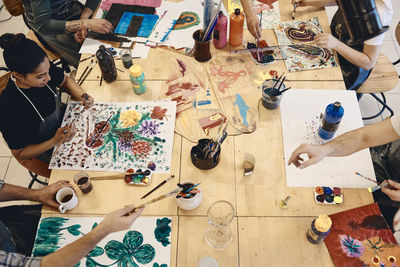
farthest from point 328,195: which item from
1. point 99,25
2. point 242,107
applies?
point 99,25

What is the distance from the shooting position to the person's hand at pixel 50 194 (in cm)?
124

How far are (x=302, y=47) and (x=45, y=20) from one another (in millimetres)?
1589

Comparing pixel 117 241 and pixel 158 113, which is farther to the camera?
pixel 158 113

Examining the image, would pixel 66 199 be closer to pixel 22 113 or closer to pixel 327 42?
pixel 22 113

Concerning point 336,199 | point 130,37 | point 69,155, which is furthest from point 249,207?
point 130,37

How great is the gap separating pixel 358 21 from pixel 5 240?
153 centimetres

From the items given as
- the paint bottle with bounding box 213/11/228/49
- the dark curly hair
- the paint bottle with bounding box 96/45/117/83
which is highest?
the paint bottle with bounding box 213/11/228/49

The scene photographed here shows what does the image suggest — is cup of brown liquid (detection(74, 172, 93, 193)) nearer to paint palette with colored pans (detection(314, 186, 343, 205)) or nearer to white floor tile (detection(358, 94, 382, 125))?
Answer: paint palette with colored pans (detection(314, 186, 343, 205))

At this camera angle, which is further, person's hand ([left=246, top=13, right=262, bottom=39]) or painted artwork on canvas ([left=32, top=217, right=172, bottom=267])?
person's hand ([left=246, top=13, right=262, bottom=39])

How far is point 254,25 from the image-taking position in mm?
1769

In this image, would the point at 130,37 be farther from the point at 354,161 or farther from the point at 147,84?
the point at 354,161

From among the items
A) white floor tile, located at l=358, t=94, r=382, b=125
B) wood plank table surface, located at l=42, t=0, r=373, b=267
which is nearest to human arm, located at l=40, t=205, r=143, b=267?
wood plank table surface, located at l=42, t=0, r=373, b=267

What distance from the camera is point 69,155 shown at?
1.39 m

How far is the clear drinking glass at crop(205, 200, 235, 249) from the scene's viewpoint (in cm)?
116
